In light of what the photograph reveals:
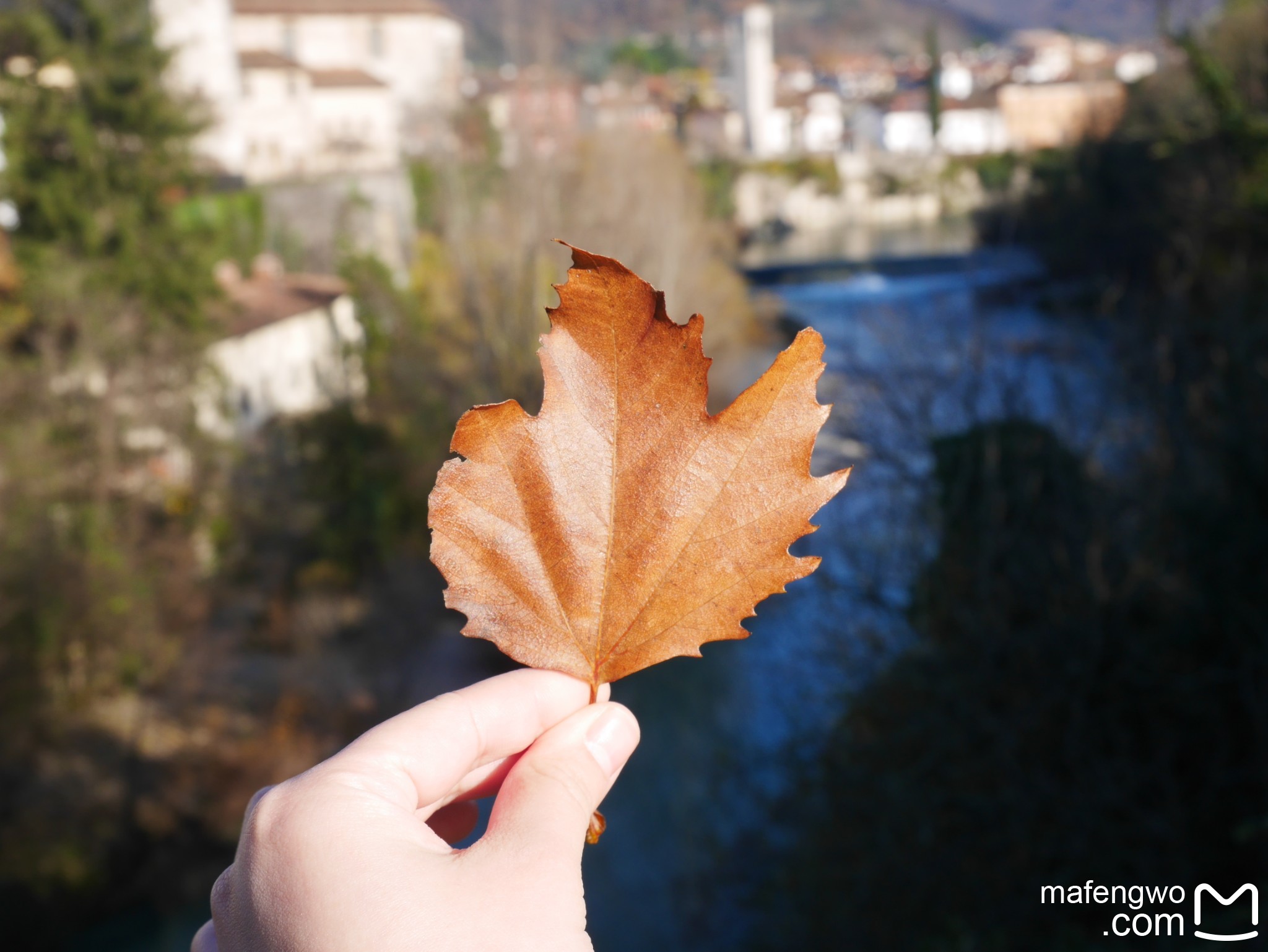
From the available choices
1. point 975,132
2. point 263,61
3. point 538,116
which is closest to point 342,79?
point 263,61

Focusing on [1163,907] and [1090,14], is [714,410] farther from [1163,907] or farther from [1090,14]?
[1163,907]

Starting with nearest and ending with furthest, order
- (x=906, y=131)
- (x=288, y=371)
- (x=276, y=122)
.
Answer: (x=288, y=371) → (x=276, y=122) → (x=906, y=131)

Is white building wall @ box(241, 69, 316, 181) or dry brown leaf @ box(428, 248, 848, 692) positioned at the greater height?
white building wall @ box(241, 69, 316, 181)

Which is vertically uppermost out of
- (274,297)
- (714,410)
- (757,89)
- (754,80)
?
(754,80)

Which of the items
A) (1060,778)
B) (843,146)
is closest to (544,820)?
(1060,778)

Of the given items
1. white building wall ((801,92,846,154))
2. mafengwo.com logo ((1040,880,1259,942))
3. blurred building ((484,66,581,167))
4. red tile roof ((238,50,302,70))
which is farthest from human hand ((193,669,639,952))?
white building wall ((801,92,846,154))

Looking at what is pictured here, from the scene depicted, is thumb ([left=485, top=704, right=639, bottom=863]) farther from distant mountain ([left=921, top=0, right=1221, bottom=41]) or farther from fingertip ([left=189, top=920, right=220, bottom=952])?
distant mountain ([left=921, top=0, right=1221, bottom=41])

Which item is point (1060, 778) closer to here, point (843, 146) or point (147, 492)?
point (147, 492)
